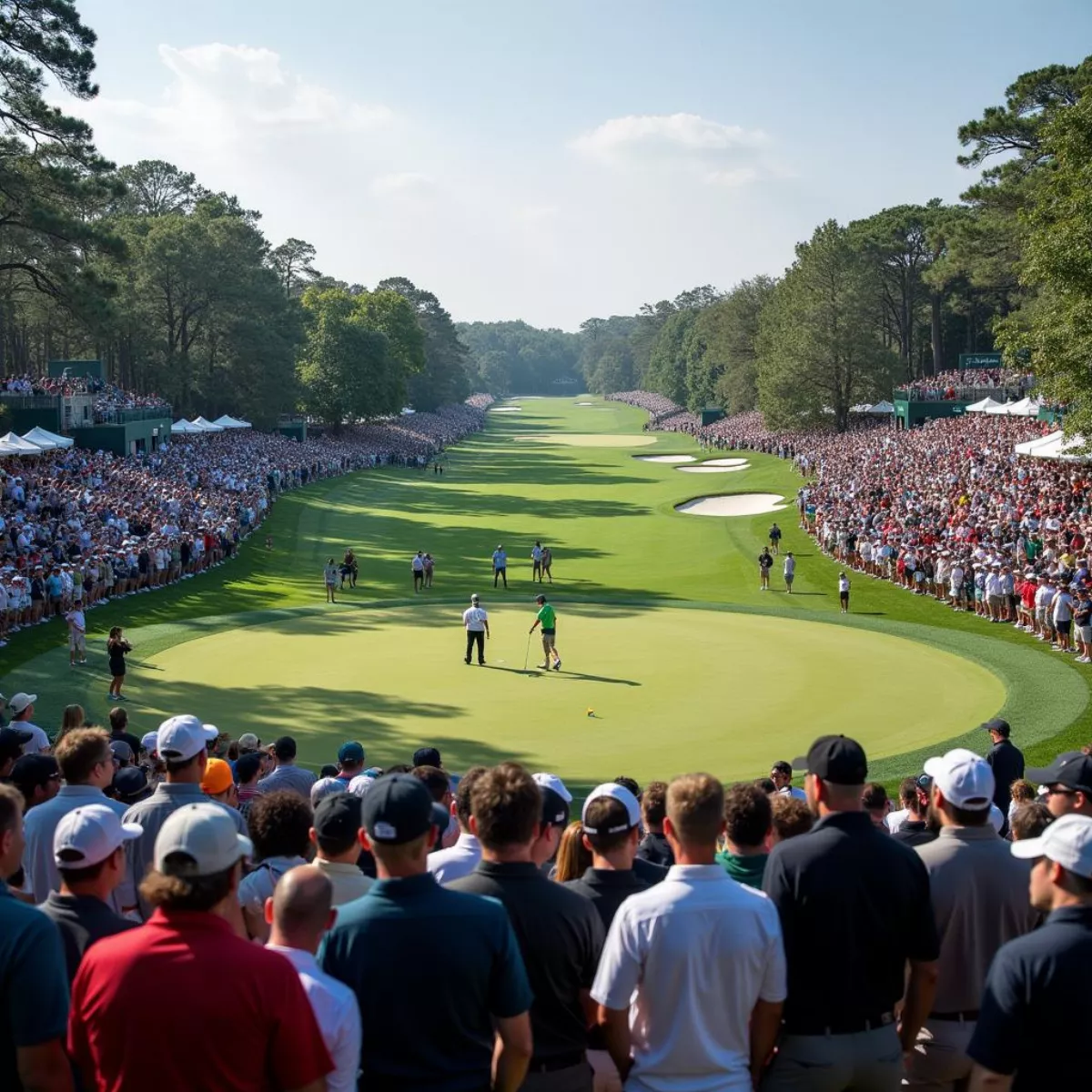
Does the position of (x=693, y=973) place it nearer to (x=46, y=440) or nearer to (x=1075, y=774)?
(x=1075, y=774)

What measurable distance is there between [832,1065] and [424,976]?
215cm

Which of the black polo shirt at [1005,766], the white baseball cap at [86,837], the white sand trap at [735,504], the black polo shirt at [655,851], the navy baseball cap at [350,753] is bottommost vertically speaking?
the white sand trap at [735,504]

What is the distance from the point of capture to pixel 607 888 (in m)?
6.29

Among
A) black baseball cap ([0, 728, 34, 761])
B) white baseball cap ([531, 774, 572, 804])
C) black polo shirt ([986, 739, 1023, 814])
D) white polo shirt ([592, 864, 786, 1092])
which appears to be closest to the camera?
white polo shirt ([592, 864, 786, 1092])

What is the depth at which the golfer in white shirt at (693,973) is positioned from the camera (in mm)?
5367

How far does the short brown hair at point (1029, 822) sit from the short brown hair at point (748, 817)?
6.87 feet

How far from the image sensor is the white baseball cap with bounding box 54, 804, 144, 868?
5.60 meters

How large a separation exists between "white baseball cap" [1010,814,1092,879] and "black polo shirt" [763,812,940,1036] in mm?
890

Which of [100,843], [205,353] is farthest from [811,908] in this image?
[205,353]

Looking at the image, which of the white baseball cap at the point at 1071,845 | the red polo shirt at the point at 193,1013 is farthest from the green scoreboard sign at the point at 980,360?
the red polo shirt at the point at 193,1013

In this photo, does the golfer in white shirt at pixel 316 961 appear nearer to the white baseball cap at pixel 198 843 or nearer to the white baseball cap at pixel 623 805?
the white baseball cap at pixel 198 843

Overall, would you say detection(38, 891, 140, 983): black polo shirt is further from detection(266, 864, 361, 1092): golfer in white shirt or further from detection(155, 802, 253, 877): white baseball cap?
detection(155, 802, 253, 877): white baseball cap

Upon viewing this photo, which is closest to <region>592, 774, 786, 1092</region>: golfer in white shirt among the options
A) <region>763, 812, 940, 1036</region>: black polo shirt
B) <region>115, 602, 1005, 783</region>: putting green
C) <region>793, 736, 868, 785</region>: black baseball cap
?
<region>763, 812, 940, 1036</region>: black polo shirt

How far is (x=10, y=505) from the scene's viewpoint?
3847cm
